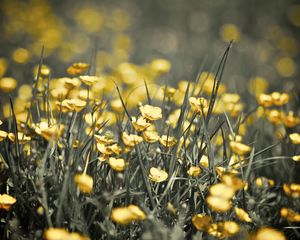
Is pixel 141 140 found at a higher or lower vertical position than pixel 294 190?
higher

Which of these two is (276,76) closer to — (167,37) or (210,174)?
(167,37)

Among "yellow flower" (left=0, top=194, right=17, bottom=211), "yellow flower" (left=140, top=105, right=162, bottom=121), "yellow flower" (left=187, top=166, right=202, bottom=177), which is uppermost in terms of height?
"yellow flower" (left=140, top=105, right=162, bottom=121)

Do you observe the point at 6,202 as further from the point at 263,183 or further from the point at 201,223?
the point at 263,183

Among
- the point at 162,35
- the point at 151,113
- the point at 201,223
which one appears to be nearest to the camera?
the point at 201,223

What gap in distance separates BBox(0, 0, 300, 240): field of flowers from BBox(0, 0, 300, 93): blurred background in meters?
0.03

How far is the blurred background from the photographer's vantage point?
150 inches

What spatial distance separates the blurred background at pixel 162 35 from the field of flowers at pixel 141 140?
0.03 meters

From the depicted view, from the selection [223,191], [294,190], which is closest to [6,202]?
[223,191]

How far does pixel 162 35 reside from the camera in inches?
216

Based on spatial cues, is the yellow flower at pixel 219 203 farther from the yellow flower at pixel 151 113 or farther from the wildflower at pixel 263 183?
the wildflower at pixel 263 183

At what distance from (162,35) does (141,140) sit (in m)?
4.39

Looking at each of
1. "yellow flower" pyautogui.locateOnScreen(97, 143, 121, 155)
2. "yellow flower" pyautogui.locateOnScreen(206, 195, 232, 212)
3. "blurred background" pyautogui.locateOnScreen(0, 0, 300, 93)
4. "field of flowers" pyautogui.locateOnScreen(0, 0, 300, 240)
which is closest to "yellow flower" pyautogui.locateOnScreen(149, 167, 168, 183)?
"field of flowers" pyautogui.locateOnScreen(0, 0, 300, 240)

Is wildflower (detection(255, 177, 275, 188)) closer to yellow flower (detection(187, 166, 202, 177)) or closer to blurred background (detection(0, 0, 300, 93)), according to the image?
yellow flower (detection(187, 166, 202, 177))

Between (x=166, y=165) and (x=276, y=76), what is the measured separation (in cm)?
287
